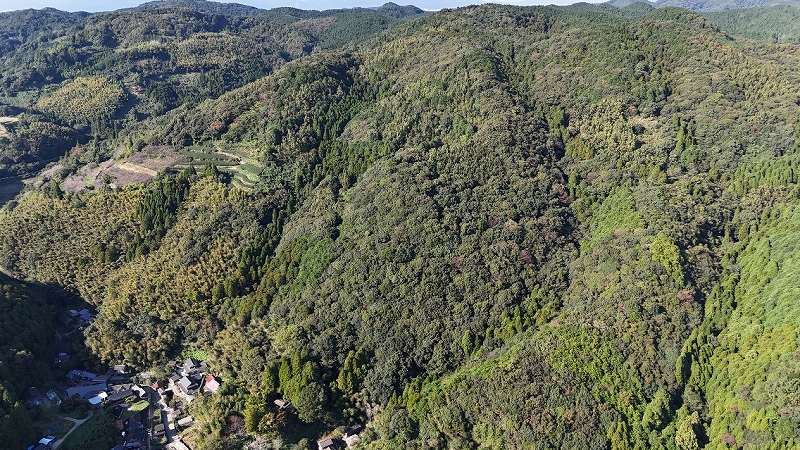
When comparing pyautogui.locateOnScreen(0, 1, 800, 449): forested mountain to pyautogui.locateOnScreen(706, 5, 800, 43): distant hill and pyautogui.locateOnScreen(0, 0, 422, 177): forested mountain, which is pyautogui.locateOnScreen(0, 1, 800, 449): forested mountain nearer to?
pyautogui.locateOnScreen(0, 0, 422, 177): forested mountain

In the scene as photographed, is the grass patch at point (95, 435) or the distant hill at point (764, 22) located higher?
the distant hill at point (764, 22)

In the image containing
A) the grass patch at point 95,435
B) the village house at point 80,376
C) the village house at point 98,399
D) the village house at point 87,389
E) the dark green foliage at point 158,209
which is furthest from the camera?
the dark green foliage at point 158,209

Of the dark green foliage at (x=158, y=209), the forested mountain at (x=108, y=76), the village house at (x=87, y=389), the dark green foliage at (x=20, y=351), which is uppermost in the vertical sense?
the forested mountain at (x=108, y=76)

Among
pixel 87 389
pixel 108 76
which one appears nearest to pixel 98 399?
pixel 87 389

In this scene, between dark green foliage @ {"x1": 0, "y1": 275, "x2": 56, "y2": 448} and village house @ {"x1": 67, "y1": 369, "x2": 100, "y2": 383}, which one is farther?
village house @ {"x1": 67, "y1": 369, "x2": 100, "y2": 383}

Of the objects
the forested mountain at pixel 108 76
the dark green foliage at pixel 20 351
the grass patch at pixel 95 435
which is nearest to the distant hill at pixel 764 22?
the forested mountain at pixel 108 76

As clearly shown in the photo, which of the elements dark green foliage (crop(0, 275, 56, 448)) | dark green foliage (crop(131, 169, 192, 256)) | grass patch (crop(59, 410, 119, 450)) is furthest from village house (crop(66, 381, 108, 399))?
dark green foliage (crop(131, 169, 192, 256))

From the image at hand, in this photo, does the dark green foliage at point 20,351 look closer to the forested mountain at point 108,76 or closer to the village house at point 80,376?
the village house at point 80,376

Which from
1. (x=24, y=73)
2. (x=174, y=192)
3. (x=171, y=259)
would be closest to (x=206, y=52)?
(x=24, y=73)
